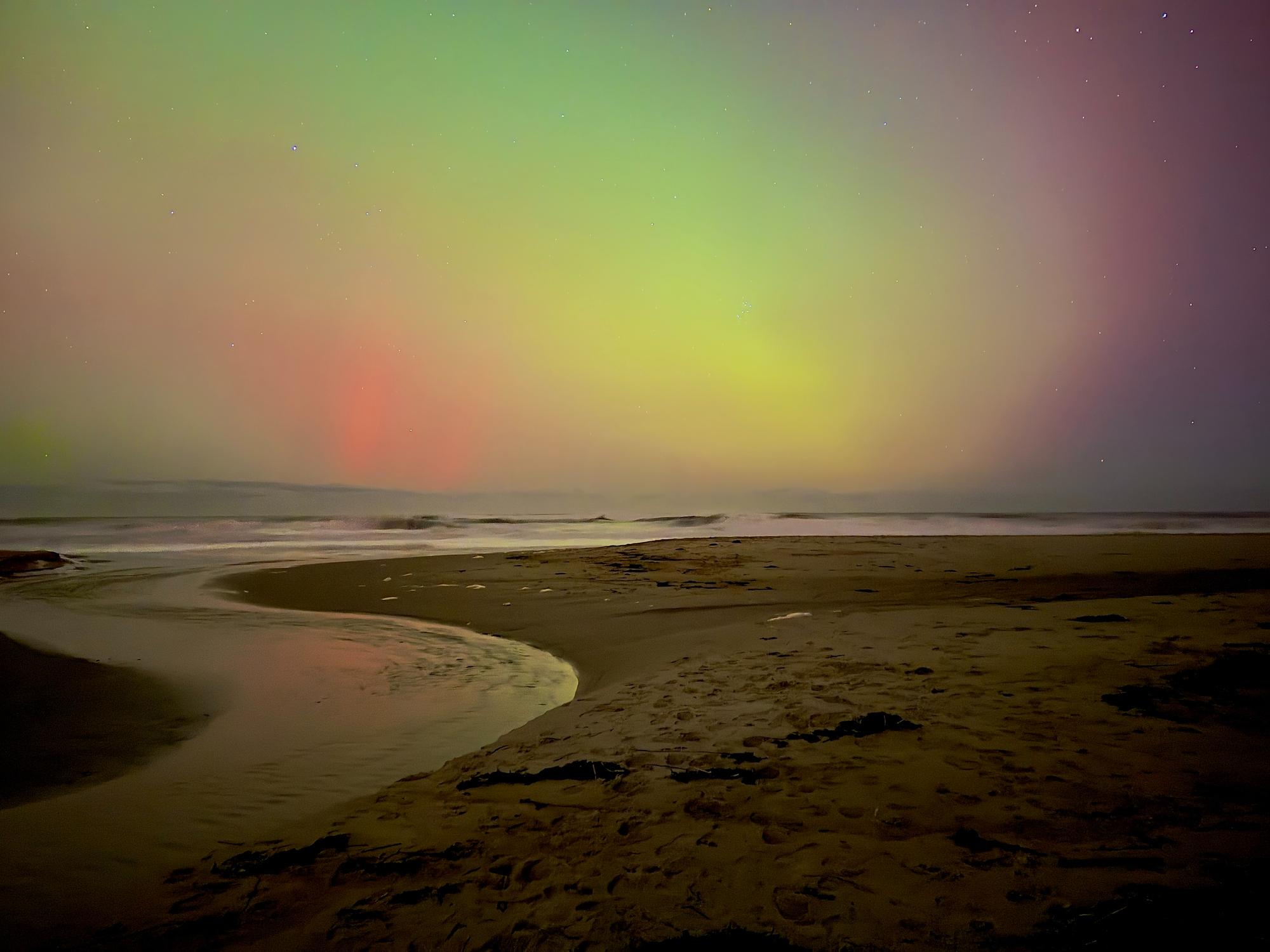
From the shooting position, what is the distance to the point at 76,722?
20.2ft

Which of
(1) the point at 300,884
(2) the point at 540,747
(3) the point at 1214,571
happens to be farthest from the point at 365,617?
(3) the point at 1214,571

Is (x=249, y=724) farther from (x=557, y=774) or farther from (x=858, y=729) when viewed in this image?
(x=858, y=729)

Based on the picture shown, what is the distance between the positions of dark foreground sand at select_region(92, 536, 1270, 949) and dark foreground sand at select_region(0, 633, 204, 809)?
2522 mm

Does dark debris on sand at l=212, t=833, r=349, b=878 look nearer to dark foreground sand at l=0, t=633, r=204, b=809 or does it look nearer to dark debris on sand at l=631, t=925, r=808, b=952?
dark debris on sand at l=631, t=925, r=808, b=952

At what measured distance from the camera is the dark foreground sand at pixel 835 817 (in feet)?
8.71

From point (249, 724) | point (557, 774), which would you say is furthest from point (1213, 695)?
point (249, 724)

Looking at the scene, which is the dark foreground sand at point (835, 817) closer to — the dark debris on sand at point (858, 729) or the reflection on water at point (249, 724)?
the dark debris on sand at point (858, 729)

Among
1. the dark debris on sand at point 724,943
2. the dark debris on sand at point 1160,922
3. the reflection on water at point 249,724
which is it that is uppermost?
the dark debris on sand at point 1160,922

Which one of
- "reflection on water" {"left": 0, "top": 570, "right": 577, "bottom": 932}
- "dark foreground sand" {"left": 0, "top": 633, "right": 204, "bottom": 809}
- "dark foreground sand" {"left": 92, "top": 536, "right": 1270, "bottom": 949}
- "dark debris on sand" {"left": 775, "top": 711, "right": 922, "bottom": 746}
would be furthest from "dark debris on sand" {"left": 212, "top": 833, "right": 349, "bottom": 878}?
"dark debris on sand" {"left": 775, "top": 711, "right": 922, "bottom": 746}

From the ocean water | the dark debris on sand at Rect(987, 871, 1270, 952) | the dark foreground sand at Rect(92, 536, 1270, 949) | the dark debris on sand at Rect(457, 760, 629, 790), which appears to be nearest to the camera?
the dark debris on sand at Rect(987, 871, 1270, 952)

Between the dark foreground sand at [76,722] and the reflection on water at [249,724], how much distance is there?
0.26 m

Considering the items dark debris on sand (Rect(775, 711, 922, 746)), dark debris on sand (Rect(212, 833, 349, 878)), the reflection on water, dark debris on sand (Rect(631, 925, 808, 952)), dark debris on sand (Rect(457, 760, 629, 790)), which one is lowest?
the reflection on water

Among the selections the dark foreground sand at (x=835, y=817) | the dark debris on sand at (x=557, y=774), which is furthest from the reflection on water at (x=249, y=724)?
the dark debris on sand at (x=557, y=774)

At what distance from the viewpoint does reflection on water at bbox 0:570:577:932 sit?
12.0 ft
